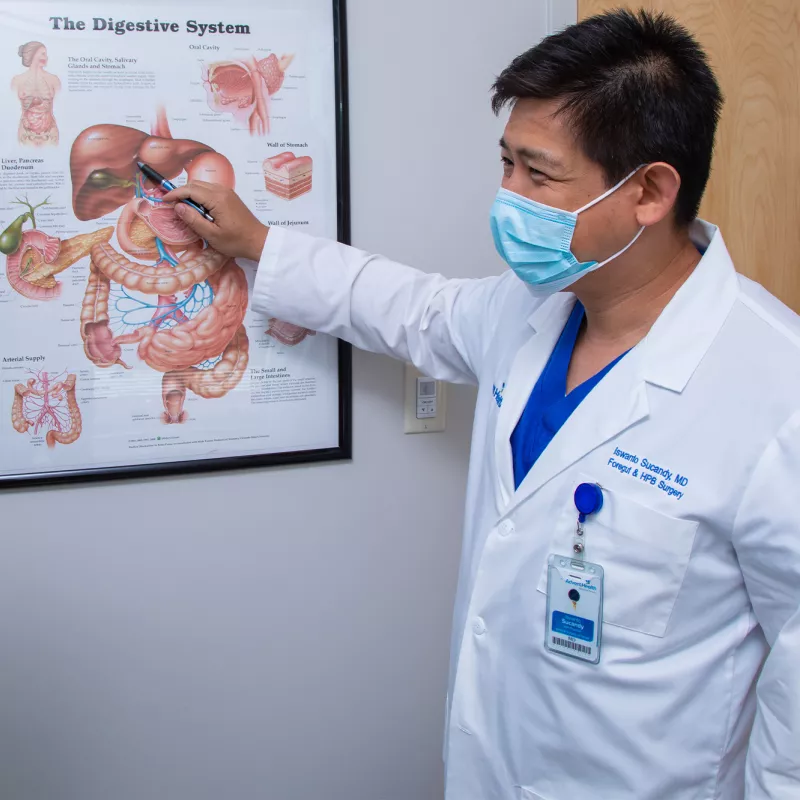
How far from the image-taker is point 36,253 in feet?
3.52

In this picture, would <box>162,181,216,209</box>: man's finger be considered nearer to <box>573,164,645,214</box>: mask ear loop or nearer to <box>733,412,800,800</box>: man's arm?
<box>573,164,645,214</box>: mask ear loop

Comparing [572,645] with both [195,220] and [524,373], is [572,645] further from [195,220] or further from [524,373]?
[195,220]

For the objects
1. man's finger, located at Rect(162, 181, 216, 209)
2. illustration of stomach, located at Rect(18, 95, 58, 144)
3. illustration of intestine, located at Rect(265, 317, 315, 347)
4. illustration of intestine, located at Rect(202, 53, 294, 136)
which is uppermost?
illustration of intestine, located at Rect(202, 53, 294, 136)

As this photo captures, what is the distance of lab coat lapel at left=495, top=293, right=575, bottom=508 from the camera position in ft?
3.34

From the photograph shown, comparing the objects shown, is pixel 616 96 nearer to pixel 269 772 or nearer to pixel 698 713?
pixel 698 713

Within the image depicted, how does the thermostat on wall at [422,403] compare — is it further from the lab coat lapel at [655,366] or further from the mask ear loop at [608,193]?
the mask ear loop at [608,193]

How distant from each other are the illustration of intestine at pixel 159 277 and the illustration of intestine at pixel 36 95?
4 cm

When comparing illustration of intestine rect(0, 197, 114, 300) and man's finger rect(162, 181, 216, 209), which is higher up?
man's finger rect(162, 181, 216, 209)

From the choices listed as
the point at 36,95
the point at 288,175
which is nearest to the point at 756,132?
the point at 288,175

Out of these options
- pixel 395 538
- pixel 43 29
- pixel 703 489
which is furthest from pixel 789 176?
pixel 43 29

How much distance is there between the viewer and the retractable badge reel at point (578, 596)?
0.91 meters

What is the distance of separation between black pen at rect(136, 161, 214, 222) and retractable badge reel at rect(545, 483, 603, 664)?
0.66 meters

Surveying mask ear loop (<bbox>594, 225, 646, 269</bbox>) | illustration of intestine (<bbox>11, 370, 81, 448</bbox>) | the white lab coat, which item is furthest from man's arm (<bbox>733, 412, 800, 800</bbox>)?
→ illustration of intestine (<bbox>11, 370, 81, 448</bbox>)

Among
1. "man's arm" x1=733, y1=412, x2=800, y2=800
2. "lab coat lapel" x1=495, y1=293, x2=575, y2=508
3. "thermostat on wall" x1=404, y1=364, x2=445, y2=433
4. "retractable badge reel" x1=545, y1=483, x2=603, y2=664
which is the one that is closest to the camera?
"man's arm" x1=733, y1=412, x2=800, y2=800
